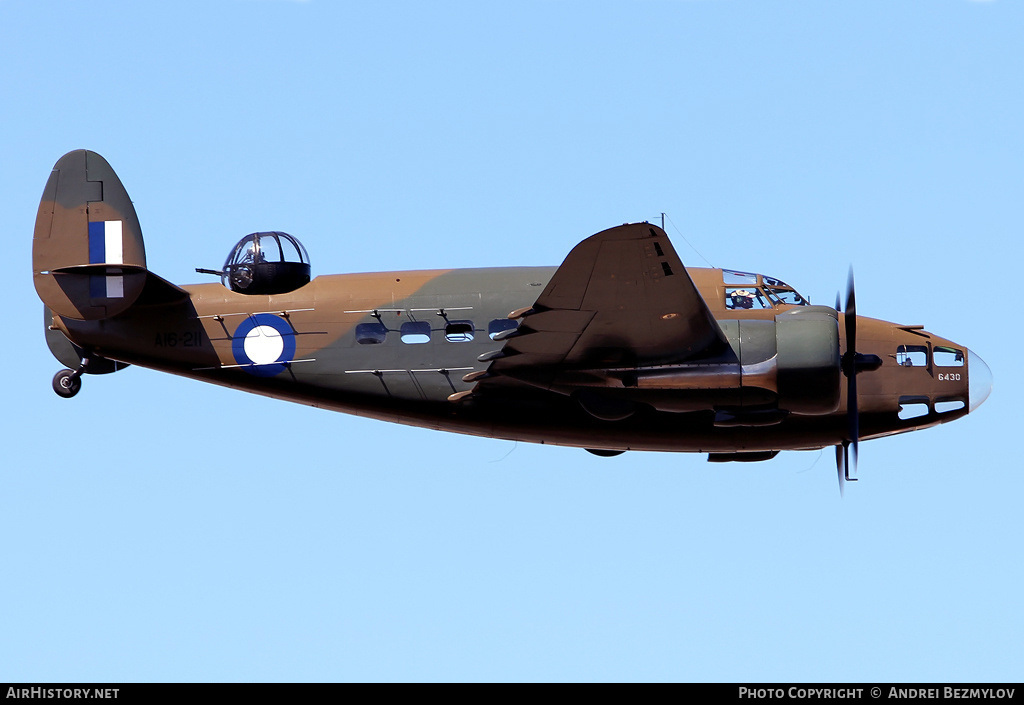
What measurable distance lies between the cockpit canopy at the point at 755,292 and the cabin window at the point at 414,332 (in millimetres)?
4809

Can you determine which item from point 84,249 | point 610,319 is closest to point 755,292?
point 610,319

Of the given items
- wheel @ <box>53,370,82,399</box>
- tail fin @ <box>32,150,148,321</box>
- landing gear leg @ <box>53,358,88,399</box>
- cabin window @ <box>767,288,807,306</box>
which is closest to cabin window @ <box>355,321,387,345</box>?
tail fin @ <box>32,150,148,321</box>

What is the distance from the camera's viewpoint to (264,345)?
73.4 feet

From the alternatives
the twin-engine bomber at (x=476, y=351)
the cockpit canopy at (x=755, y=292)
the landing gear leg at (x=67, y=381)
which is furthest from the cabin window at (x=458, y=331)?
the landing gear leg at (x=67, y=381)

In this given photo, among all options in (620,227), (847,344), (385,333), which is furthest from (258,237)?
(847,344)

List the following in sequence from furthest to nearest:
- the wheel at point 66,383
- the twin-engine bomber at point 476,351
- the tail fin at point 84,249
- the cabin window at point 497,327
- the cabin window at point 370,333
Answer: the wheel at point 66,383 < the cabin window at point 370,333 < the tail fin at point 84,249 < the cabin window at point 497,327 < the twin-engine bomber at point 476,351

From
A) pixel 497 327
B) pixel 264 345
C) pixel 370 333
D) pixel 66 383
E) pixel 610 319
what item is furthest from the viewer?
pixel 66 383

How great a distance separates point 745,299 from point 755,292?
0.21 meters

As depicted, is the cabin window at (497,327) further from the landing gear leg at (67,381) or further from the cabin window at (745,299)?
the landing gear leg at (67,381)

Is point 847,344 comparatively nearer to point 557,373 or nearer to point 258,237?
point 557,373

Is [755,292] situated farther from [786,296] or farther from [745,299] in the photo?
[786,296]

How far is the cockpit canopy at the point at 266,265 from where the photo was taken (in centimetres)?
2255

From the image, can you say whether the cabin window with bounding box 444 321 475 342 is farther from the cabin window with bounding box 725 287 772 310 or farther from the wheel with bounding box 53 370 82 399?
the wheel with bounding box 53 370 82 399

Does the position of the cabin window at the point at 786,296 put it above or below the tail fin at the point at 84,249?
below
